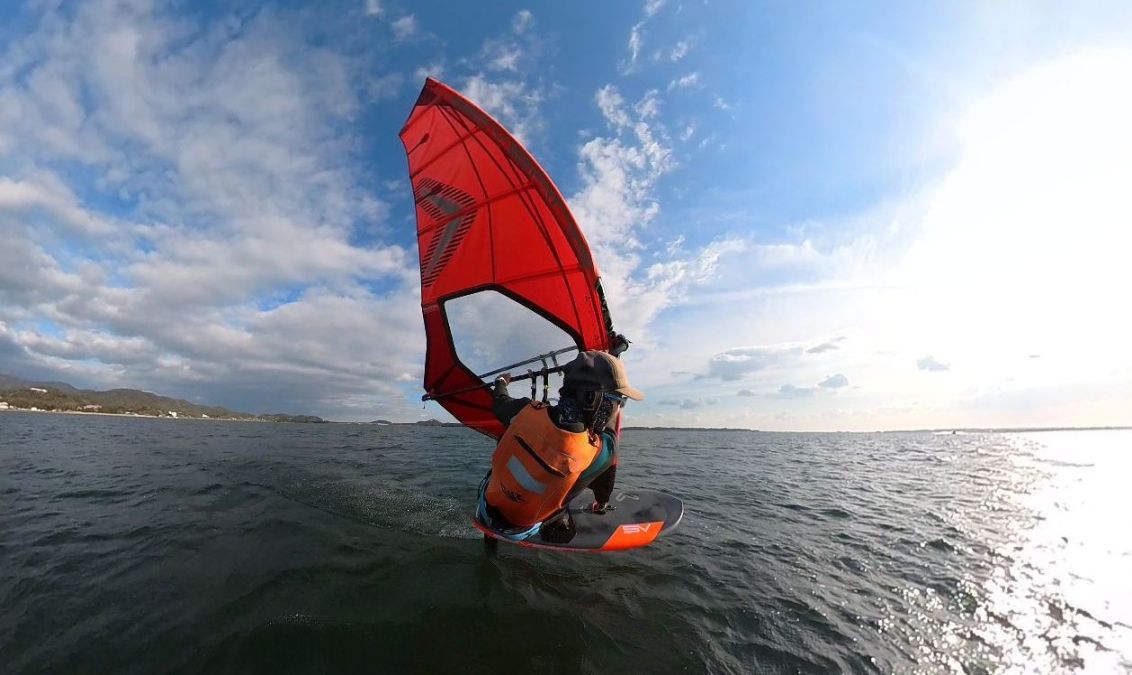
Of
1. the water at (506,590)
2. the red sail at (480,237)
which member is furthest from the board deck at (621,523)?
the red sail at (480,237)

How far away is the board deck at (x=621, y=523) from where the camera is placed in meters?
7.04

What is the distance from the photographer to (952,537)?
985 centimetres

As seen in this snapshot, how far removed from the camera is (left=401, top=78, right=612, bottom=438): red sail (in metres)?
7.90

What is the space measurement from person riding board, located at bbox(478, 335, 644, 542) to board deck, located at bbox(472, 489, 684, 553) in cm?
→ 88

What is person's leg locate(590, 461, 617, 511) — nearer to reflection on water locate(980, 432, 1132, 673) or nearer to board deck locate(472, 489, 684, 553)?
board deck locate(472, 489, 684, 553)

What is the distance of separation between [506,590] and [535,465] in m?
2.30

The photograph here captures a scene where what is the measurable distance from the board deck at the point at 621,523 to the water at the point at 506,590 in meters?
0.37

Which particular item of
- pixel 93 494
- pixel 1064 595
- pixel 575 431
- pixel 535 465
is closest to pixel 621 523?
pixel 535 465

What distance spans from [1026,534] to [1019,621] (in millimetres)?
6752

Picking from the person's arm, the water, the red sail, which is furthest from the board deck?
the red sail

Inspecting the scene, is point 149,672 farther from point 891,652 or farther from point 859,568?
point 859,568

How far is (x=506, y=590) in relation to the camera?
233 inches

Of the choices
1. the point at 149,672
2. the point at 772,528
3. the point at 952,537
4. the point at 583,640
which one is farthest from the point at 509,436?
the point at 952,537

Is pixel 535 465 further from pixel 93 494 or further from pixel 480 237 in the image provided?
pixel 93 494
